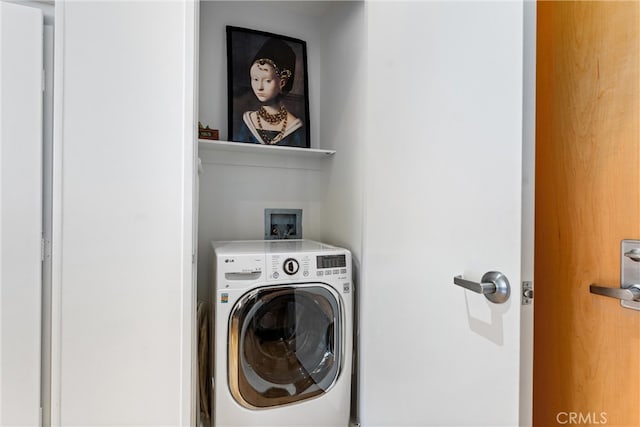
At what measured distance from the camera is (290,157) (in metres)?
2.03

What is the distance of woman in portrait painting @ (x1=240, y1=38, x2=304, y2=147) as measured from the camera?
1.90 meters

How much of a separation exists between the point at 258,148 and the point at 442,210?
117 centimetres

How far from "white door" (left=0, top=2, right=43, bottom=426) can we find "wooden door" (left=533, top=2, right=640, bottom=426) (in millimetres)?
1818

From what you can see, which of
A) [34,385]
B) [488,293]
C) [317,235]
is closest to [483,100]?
[488,293]

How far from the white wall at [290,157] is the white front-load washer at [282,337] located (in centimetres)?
35

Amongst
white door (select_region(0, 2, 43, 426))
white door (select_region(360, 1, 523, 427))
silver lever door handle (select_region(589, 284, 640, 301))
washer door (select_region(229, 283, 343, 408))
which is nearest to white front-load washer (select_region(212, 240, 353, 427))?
washer door (select_region(229, 283, 343, 408))

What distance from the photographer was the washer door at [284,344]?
132 cm

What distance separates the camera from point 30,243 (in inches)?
45.7

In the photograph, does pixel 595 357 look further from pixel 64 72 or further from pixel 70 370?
pixel 64 72

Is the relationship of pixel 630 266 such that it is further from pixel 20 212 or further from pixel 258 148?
pixel 20 212

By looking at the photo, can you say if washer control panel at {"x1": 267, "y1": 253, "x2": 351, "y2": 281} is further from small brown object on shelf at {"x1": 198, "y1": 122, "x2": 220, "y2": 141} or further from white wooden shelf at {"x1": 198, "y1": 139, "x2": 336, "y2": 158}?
small brown object on shelf at {"x1": 198, "y1": 122, "x2": 220, "y2": 141}

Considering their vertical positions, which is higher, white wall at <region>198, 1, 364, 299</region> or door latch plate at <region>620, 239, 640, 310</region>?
white wall at <region>198, 1, 364, 299</region>

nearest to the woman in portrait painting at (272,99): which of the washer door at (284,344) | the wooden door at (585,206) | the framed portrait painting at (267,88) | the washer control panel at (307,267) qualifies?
the framed portrait painting at (267,88)

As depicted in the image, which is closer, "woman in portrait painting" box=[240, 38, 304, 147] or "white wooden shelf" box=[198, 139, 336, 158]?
"white wooden shelf" box=[198, 139, 336, 158]
